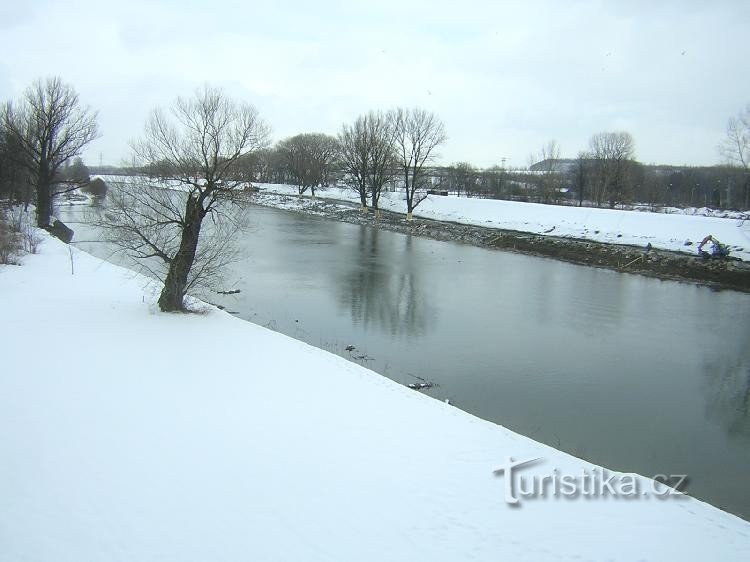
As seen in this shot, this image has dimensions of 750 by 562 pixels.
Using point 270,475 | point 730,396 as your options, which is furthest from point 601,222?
point 270,475

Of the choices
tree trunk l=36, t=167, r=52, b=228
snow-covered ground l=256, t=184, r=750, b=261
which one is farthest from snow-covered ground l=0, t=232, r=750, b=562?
snow-covered ground l=256, t=184, r=750, b=261

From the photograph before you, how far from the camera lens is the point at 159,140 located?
14.0 meters

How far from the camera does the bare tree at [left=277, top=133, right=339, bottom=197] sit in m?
66.2

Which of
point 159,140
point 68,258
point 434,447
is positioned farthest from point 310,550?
point 68,258

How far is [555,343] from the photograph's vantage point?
13250 mm

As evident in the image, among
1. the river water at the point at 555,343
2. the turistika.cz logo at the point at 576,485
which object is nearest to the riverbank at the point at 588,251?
the river water at the point at 555,343

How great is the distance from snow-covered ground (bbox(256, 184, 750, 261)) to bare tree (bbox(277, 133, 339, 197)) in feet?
75.0

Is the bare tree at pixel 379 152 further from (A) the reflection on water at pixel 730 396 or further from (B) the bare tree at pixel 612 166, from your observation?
(A) the reflection on water at pixel 730 396

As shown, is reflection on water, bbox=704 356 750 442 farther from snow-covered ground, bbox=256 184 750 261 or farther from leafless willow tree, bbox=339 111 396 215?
leafless willow tree, bbox=339 111 396 215

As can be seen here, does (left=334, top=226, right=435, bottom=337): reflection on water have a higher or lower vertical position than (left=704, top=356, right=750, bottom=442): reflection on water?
higher

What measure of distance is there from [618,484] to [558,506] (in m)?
1.09

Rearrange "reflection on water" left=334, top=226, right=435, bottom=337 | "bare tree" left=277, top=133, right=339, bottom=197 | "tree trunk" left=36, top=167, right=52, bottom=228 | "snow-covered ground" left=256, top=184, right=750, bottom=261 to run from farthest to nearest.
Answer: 1. "bare tree" left=277, top=133, right=339, bottom=197
2. "tree trunk" left=36, top=167, right=52, bottom=228
3. "snow-covered ground" left=256, top=184, right=750, bottom=261
4. "reflection on water" left=334, top=226, right=435, bottom=337

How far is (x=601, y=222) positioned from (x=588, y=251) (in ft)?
17.1

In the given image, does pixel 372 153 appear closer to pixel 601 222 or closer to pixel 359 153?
pixel 359 153
